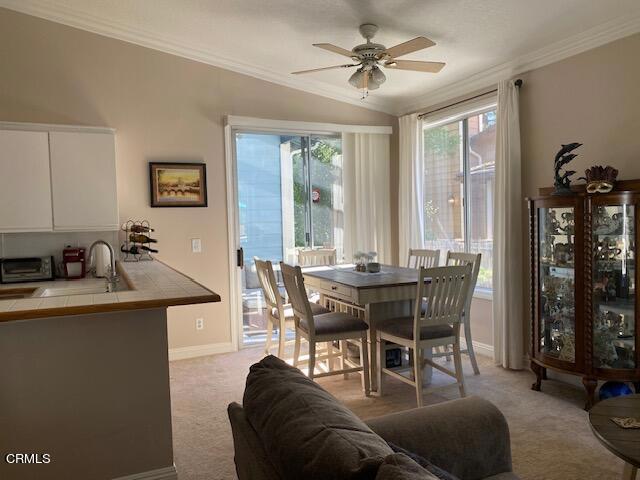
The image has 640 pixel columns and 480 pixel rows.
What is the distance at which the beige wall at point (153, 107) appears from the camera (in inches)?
157

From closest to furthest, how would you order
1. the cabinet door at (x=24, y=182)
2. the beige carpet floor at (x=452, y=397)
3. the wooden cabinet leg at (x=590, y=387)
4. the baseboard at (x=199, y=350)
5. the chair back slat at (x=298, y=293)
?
the beige carpet floor at (x=452, y=397) → the wooden cabinet leg at (x=590, y=387) → the chair back slat at (x=298, y=293) → the cabinet door at (x=24, y=182) → the baseboard at (x=199, y=350)

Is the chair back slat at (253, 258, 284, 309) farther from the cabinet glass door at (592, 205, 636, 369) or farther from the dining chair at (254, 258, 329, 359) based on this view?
the cabinet glass door at (592, 205, 636, 369)

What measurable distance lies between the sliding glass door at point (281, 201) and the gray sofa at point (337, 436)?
11.4ft

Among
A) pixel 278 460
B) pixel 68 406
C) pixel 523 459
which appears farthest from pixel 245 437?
pixel 523 459

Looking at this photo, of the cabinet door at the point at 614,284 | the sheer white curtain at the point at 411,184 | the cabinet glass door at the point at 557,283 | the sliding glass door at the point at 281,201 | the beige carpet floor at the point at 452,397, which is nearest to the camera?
the beige carpet floor at the point at 452,397

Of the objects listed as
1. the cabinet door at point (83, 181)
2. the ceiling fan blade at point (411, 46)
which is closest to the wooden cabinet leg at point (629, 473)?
the ceiling fan blade at point (411, 46)

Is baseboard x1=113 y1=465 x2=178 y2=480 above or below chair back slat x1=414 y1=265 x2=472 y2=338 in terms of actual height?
below

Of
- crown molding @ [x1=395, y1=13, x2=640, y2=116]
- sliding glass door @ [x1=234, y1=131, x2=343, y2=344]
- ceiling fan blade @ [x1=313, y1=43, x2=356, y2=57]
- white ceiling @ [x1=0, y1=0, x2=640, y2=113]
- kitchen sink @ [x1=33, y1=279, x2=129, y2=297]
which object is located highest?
white ceiling @ [x1=0, y1=0, x2=640, y2=113]

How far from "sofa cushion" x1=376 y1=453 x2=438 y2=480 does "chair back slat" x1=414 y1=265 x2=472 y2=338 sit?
7.46 ft

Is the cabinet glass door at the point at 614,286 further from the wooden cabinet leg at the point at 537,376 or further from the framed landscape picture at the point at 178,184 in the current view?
the framed landscape picture at the point at 178,184

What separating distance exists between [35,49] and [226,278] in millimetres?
2584

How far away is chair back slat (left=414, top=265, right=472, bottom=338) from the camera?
319 centimetres

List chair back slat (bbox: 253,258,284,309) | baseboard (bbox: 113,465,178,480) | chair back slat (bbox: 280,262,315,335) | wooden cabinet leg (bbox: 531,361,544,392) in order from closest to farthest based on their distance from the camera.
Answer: baseboard (bbox: 113,465,178,480), chair back slat (bbox: 280,262,315,335), wooden cabinet leg (bbox: 531,361,544,392), chair back slat (bbox: 253,258,284,309)

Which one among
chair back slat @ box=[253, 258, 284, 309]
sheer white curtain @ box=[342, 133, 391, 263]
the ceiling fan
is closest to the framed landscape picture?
chair back slat @ box=[253, 258, 284, 309]
